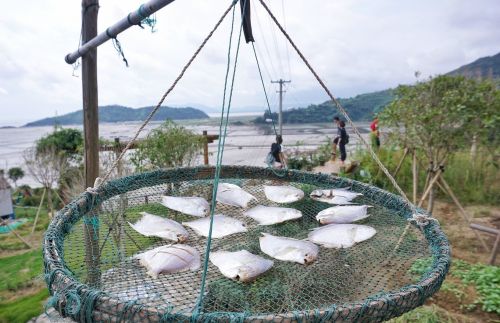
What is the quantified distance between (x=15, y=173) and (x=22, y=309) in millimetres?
15434

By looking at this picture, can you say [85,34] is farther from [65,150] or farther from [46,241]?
[65,150]

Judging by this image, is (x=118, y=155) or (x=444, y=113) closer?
(x=118, y=155)

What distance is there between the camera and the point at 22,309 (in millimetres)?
5590

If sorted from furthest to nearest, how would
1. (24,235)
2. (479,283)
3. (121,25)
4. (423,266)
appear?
1. (24,235)
2. (479,283)
3. (423,266)
4. (121,25)

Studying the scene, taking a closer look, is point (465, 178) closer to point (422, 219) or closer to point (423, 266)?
point (423, 266)

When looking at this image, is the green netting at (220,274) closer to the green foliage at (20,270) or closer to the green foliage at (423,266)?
the green foliage at (423,266)

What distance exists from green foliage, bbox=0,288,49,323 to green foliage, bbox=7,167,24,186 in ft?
47.0

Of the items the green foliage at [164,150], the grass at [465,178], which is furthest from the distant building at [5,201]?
the grass at [465,178]

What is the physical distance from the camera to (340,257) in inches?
85.2

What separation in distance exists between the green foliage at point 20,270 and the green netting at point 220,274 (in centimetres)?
547

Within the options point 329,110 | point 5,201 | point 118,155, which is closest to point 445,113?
point 118,155

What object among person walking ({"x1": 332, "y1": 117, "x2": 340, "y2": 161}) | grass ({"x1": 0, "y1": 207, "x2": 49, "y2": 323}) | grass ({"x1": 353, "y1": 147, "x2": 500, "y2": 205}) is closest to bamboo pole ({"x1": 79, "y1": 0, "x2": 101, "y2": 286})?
grass ({"x1": 0, "y1": 207, "x2": 49, "y2": 323})

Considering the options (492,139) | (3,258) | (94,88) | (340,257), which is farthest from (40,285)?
(492,139)

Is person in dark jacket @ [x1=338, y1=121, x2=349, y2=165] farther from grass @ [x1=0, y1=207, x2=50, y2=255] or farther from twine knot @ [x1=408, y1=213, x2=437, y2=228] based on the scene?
grass @ [x1=0, y1=207, x2=50, y2=255]
